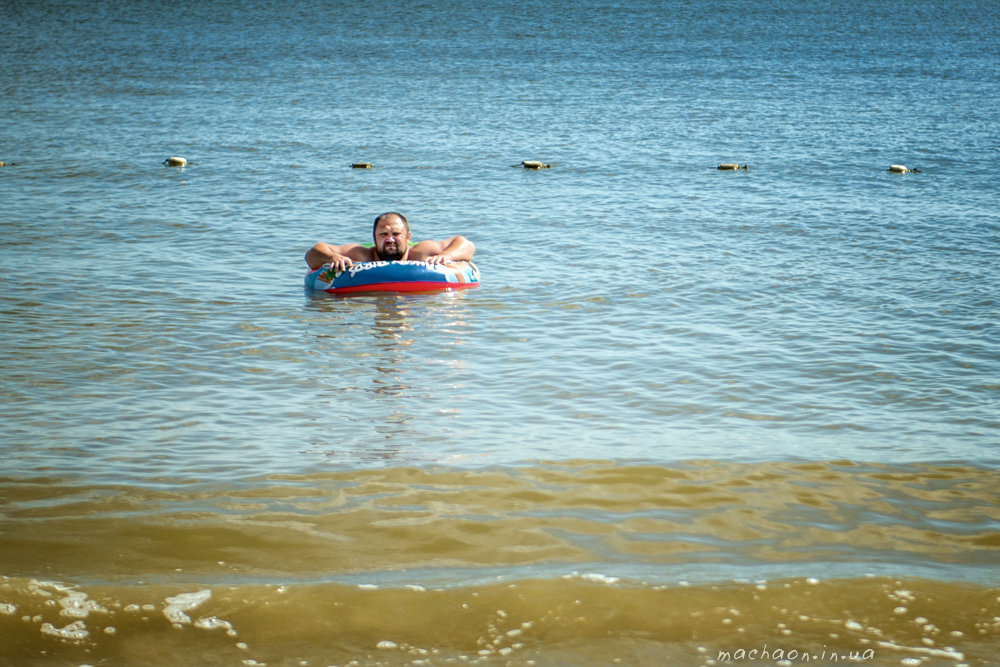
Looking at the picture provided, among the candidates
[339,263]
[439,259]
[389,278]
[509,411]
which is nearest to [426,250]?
[439,259]

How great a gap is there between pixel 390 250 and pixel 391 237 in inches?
5.2

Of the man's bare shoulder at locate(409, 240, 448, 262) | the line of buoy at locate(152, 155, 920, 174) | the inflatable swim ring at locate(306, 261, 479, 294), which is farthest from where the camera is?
the line of buoy at locate(152, 155, 920, 174)

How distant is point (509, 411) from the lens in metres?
7.06

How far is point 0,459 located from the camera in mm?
5883

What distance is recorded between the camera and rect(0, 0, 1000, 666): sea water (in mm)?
4277

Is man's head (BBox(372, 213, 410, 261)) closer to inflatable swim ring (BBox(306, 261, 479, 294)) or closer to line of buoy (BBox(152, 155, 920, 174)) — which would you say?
inflatable swim ring (BBox(306, 261, 479, 294))

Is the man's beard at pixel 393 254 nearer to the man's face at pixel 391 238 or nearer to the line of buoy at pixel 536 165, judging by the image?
the man's face at pixel 391 238

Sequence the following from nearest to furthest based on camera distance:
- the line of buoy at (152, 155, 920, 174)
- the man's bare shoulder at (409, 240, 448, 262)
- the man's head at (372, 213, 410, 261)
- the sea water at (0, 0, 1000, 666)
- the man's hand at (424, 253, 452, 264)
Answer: the sea water at (0, 0, 1000, 666) → the man's hand at (424, 253, 452, 264) → the man's head at (372, 213, 410, 261) → the man's bare shoulder at (409, 240, 448, 262) → the line of buoy at (152, 155, 920, 174)

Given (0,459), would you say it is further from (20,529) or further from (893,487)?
(893,487)

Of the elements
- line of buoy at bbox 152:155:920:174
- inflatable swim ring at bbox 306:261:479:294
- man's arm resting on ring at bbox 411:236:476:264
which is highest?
line of buoy at bbox 152:155:920:174

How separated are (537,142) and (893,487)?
18.2 meters

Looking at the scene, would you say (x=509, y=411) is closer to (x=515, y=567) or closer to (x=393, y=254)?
(x=515, y=567)

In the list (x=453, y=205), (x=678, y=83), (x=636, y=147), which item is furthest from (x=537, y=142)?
(x=678, y=83)

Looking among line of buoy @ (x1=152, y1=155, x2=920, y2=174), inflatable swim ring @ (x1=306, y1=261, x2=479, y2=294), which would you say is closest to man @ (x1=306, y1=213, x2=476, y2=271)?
inflatable swim ring @ (x1=306, y1=261, x2=479, y2=294)
